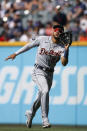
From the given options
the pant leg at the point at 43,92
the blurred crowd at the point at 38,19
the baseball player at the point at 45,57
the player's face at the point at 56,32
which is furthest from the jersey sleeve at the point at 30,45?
the blurred crowd at the point at 38,19

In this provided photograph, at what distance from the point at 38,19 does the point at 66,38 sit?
6.58 metres

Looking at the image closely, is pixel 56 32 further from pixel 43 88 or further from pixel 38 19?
pixel 38 19

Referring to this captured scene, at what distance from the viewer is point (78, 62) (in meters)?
12.0

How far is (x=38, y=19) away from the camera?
14930 millimetres

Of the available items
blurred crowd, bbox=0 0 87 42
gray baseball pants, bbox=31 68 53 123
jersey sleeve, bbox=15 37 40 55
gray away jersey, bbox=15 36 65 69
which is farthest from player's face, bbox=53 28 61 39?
blurred crowd, bbox=0 0 87 42

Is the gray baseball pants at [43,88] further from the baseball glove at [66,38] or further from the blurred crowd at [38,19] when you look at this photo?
the blurred crowd at [38,19]

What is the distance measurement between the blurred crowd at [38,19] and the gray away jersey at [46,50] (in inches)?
183

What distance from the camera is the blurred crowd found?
46.6ft

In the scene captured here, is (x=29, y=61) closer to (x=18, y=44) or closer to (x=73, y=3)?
(x=18, y=44)

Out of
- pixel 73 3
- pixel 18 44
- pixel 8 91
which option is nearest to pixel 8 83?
pixel 8 91

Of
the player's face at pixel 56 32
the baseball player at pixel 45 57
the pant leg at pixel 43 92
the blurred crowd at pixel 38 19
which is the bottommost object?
the pant leg at pixel 43 92

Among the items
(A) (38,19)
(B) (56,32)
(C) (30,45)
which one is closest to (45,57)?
(C) (30,45)

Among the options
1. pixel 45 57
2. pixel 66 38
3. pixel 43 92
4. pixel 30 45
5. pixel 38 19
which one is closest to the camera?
pixel 66 38

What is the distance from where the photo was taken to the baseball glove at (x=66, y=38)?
27.4 feet
